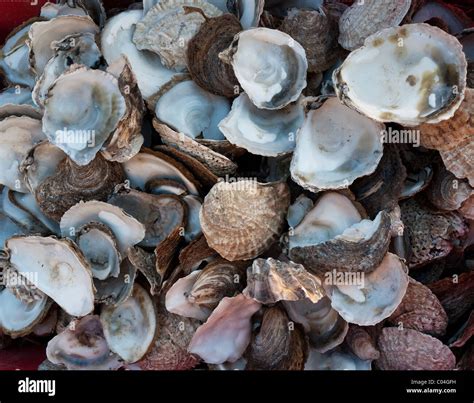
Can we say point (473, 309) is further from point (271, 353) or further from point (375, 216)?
point (271, 353)

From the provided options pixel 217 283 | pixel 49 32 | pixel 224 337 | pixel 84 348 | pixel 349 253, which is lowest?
pixel 84 348

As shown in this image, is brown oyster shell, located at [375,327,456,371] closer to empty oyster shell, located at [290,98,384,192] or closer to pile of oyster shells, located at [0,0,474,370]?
pile of oyster shells, located at [0,0,474,370]

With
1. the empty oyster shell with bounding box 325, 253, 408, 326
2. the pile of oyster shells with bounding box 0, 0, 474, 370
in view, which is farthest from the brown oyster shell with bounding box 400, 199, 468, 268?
the empty oyster shell with bounding box 325, 253, 408, 326

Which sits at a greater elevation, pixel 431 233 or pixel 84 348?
pixel 431 233

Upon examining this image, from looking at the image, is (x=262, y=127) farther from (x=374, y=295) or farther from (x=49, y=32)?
(x=49, y=32)

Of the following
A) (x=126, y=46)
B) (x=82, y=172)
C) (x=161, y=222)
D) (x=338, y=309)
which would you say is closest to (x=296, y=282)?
(x=338, y=309)

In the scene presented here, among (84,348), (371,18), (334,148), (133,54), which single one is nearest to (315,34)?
(371,18)
